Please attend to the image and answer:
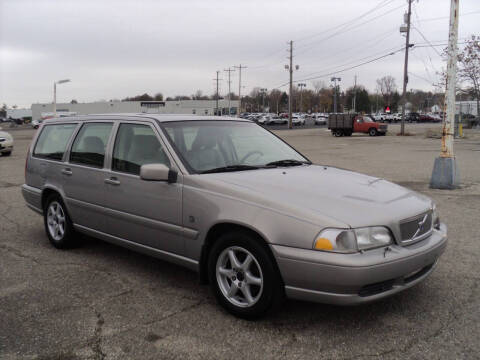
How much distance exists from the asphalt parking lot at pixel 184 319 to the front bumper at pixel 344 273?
34 centimetres

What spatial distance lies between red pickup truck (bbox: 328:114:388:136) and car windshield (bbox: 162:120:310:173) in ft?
125

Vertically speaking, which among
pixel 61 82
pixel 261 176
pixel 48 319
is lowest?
pixel 48 319

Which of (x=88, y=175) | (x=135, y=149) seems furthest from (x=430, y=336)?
→ (x=88, y=175)

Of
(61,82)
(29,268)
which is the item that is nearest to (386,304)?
(29,268)

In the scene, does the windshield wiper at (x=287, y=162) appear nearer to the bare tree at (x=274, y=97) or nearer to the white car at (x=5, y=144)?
the white car at (x=5, y=144)

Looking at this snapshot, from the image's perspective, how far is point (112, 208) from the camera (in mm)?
4617

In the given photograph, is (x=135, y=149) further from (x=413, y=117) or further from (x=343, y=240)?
(x=413, y=117)

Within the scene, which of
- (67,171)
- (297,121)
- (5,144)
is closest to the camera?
(67,171)

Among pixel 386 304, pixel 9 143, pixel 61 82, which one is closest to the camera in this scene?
pixel 386 304

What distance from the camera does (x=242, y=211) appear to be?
3.45 meters

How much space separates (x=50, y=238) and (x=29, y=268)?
0.86 metres

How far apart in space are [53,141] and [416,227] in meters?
4.40

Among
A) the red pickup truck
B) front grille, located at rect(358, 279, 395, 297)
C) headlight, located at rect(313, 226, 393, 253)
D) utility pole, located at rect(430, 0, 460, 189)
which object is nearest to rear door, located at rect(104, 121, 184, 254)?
headlight, located at rect(313, 226, 393, 253)

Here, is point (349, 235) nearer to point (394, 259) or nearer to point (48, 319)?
point (394, 259)
